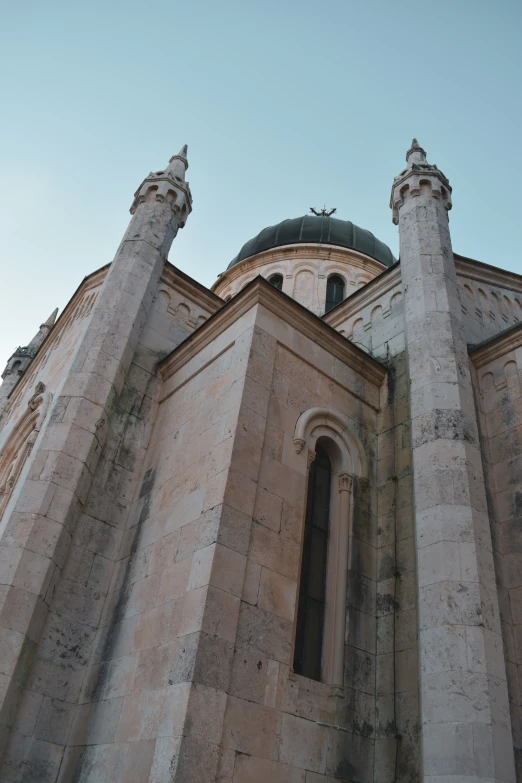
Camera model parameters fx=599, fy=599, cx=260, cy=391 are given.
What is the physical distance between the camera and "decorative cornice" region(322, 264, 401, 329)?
13.9 m

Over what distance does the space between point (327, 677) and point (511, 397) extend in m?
5.84

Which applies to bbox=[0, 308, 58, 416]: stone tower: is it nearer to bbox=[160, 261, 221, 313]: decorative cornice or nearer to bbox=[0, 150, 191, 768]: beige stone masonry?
bbox=[160, 261, 221, 313]: decorative cornice

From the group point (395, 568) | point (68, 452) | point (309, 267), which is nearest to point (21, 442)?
point (68, 452)

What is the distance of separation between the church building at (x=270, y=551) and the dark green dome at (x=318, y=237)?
12267 millimetres

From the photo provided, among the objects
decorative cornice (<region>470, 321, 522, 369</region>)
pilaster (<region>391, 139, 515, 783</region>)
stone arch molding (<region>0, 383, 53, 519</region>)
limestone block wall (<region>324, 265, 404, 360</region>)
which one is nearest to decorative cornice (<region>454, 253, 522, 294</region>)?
limestone block wall (<region>324, 265, 404, 360</region>)

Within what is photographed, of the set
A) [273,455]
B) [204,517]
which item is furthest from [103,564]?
[273,455]

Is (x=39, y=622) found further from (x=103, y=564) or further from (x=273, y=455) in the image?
(x=273, y=455)

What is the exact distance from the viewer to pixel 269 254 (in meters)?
24.7

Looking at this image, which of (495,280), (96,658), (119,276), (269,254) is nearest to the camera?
(96,658)

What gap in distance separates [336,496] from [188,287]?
669 centimetres

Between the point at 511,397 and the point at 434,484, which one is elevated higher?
the point at 511,397

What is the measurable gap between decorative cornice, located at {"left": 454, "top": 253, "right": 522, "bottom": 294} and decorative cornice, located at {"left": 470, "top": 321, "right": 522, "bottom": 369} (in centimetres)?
325

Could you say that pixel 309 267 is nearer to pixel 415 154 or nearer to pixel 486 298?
pixel 415 154

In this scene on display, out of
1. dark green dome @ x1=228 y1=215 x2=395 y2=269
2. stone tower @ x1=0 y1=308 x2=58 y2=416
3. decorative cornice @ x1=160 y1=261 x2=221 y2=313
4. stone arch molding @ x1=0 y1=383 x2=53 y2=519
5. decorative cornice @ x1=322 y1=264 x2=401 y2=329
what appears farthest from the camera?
dark green dome @ x1=228 y1=215 x2=395 y2=269
